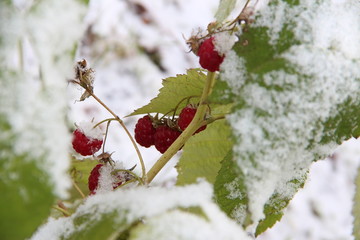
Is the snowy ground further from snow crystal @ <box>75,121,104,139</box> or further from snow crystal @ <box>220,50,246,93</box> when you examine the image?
snow crystal @ <box>220,50,246,93</box>

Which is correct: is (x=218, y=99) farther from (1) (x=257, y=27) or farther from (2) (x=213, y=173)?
(2) (x=213, y=173)

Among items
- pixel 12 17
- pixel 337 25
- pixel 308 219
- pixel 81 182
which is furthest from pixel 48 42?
pixel 308 219

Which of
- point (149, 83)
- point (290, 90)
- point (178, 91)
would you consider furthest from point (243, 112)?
point (149, 83)

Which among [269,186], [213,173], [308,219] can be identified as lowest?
[269,186]

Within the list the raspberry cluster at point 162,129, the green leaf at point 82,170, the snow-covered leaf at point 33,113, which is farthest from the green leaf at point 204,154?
the snow-covered leaf at point 33,113

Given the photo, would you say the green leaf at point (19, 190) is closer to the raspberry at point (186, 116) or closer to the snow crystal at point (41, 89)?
the snow crystal at point (41, 89)

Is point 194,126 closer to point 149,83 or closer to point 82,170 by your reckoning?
point 82,170
